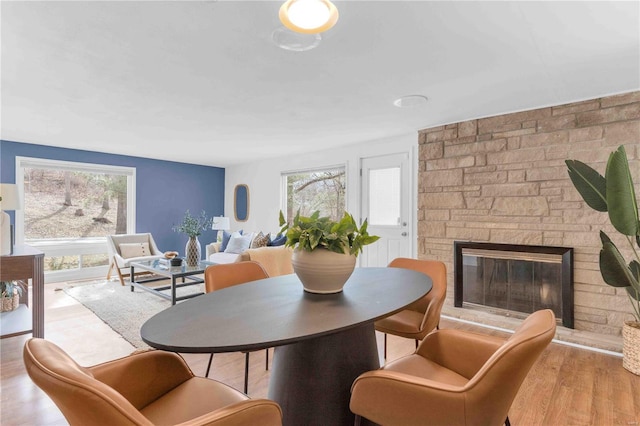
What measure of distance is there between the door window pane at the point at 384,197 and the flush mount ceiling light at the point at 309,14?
3225 millimetres

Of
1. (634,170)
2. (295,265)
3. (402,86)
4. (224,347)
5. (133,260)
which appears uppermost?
(402,86)

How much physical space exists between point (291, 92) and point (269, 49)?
2.45ft

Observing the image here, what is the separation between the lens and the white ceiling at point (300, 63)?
175cm

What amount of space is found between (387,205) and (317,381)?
351 centimetres

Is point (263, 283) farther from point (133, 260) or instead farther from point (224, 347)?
point (133, 260)

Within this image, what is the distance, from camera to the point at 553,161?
3133 millimetres

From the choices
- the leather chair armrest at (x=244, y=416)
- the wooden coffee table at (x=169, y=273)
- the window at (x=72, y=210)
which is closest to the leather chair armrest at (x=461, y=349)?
the leather chair armrest at (x=244, y=416)

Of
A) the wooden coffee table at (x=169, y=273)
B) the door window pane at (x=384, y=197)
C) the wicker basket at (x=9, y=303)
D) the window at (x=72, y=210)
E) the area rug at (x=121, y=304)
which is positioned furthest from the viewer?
the window at (x=72, y=210)

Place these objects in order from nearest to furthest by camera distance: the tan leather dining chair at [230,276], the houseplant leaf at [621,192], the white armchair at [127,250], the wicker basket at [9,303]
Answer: the tan leather dining chair at [230,276], the houseplant leaf at [621,192], the wicker basket at [9,303], the white armchair at [127,250]

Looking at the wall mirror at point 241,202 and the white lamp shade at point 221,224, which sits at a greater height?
the wall mirror at point 241,202

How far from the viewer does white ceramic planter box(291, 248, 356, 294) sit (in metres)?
1.48

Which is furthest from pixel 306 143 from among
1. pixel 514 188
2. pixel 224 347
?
pixel 224 347

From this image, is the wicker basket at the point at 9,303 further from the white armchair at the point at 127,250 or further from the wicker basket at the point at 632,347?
the wicker basket at the point at 632,347

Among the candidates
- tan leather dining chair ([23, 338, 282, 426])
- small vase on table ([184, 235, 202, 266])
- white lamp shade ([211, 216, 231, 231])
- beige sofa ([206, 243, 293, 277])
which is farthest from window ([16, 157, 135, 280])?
tan leather dining chair ([23, 338, 282, 426])
